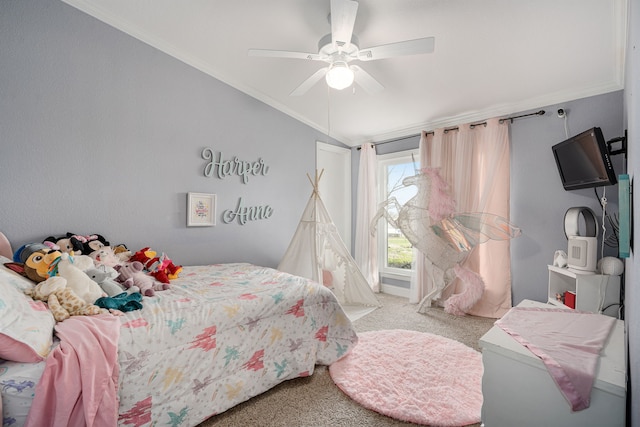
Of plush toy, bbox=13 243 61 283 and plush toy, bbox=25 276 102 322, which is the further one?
plush toy, bbox=13 243 61 283

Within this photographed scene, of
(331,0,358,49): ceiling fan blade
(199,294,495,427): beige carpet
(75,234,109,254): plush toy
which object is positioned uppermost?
(331,0,358,49): ceiling fan blade

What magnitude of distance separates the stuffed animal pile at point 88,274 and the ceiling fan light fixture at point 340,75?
185 centimetres

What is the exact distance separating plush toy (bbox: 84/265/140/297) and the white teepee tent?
1.59 metres

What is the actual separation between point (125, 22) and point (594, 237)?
4.27 metres

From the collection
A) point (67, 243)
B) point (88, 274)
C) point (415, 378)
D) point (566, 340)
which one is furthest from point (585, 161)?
point (67, 243)

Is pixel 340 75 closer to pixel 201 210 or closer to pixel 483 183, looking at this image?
pixel 201 210

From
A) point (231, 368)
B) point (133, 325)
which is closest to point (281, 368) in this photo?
point (231, 368)

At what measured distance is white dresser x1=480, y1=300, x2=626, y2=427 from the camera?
41.4 inches

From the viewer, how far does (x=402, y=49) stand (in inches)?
72.8

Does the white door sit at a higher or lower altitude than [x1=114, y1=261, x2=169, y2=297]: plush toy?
higher

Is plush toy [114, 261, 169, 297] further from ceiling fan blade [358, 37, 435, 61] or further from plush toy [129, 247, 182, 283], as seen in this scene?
ceiling fan blade [358, 37, 435, 61]

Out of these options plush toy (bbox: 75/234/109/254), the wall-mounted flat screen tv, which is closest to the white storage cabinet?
the wall-mounted flat screen tv

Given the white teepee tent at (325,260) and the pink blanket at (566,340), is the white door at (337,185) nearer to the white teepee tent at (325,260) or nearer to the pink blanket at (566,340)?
the white teepee tent at (325,260)

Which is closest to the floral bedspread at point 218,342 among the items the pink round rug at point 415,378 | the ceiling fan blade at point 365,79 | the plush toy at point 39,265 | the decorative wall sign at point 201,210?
the pink round rug at point 415,378
